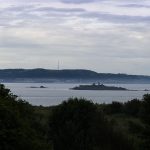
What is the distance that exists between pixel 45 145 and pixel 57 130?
6878 mm

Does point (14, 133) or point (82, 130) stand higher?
point (14, 133)

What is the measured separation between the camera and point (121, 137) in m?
19.2

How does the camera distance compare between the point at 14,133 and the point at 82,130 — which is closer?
the point at 14,133

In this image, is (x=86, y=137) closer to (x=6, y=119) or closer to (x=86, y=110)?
(x=86, y=110)

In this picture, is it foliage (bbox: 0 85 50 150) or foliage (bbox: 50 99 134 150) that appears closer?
foliage (bbox: 0 85 50 150)

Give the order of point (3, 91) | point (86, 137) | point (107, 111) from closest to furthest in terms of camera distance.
Result: point (3, 91) → point (86, 137) → point (107, 111)

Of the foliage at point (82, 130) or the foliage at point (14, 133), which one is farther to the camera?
the foliage at point (82, 130)

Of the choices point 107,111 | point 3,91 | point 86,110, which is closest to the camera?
point 3,91

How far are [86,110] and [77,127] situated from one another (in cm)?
118

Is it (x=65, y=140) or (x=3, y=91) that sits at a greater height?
(x=3, y=91)

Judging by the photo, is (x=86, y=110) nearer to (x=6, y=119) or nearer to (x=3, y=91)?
(x=3, y=91)

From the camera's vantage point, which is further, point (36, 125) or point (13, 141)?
point (36, 125)

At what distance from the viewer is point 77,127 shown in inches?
707

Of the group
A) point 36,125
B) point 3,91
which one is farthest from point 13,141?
point 36,125
